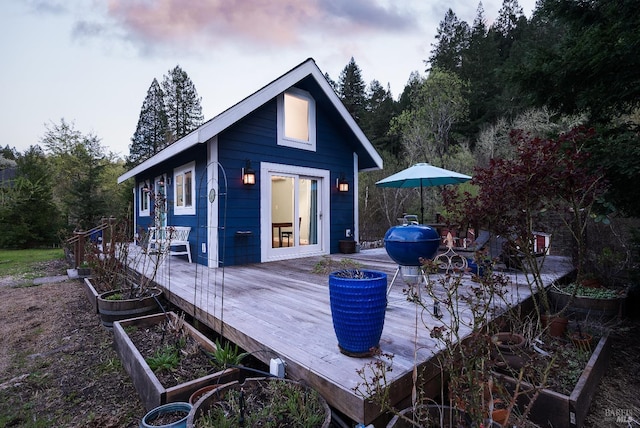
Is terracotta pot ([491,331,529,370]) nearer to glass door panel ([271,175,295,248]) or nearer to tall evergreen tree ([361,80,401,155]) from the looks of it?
glass door panel ([271,175,295,248])

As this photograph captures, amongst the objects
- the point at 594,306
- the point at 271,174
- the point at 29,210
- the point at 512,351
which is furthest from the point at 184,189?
the point at 29,210

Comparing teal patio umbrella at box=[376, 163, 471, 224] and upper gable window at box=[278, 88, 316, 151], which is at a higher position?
upper gable window at box=[278, 88, 316, 151]

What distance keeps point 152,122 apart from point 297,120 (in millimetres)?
20386

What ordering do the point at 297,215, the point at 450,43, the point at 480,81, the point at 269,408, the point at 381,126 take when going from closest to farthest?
the point at 269,408, the point at 297,215, the point at 480,81, the point at 381,126, the point at 450,43

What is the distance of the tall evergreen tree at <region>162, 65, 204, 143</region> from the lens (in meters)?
23.0

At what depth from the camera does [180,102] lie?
2319 cm

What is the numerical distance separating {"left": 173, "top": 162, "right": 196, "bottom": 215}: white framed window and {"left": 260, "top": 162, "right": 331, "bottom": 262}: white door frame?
138 cm

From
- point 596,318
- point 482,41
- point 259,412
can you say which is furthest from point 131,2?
point 482,41

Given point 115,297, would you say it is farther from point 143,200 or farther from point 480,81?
point 480,81

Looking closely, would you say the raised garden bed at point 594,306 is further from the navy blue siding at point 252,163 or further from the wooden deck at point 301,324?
the navy blue siding at point 252,163

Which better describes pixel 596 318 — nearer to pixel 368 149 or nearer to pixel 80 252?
pixel 368 149

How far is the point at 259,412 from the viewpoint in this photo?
1.62 m

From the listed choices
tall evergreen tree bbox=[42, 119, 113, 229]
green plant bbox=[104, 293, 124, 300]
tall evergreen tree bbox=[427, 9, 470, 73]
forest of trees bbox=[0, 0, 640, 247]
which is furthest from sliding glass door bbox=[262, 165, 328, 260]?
tall evergreen tree bbox=[427, 9, 470, 73]

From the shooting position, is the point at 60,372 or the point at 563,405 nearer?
the point at 563,405
